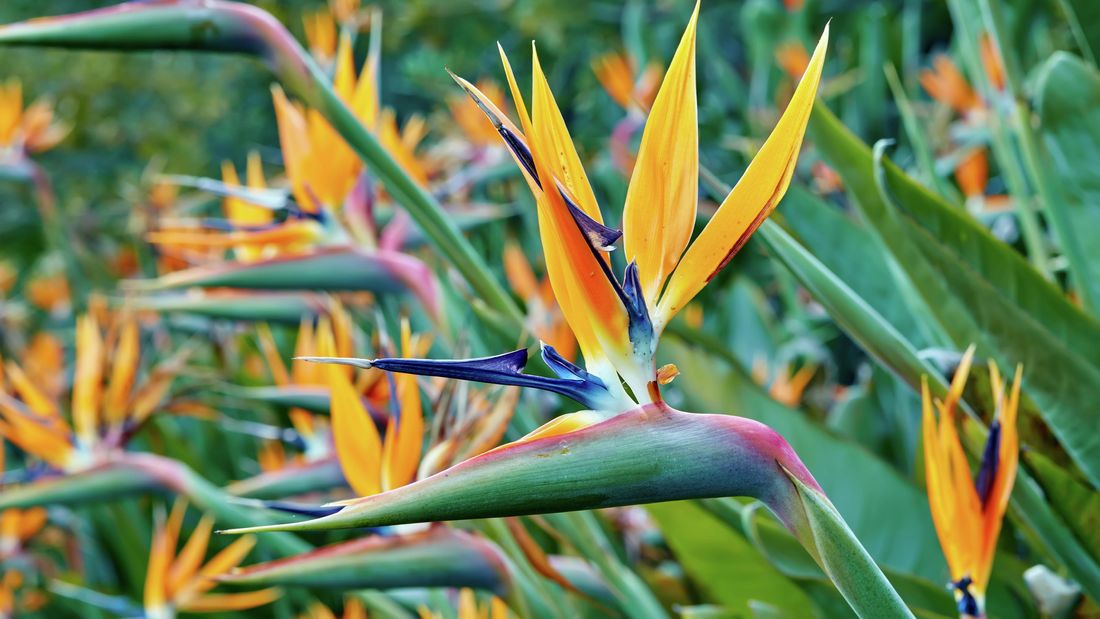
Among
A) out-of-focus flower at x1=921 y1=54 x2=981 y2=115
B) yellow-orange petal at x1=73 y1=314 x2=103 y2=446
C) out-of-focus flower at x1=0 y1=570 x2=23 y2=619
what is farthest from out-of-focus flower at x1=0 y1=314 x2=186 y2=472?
out-of-focus flower at x1=921 y1=54 x2=981 y2=115

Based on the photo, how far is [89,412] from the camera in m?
1.02

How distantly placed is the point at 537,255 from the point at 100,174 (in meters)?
1.84

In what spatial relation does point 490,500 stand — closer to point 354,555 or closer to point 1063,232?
point 354,555

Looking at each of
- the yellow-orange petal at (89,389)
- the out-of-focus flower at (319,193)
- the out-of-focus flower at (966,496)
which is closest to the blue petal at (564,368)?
the out-of-focus flower at (966,496)

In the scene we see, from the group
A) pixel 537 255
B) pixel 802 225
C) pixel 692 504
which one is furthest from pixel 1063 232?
pixel 537 255

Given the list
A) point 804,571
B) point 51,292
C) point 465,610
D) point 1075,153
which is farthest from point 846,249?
point 51,292

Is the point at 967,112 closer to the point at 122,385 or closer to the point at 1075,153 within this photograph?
the point at 1075,153

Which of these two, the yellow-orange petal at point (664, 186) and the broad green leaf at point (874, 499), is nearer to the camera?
the yellow-orange petal at point (664, 186)

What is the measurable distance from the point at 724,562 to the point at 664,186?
0.43 metres

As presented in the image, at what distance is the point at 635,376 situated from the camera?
373 millimetres

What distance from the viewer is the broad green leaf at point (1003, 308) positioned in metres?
0.62

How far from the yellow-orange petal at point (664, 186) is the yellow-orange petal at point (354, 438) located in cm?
27

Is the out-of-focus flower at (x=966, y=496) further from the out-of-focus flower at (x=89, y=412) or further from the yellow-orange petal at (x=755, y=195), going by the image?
the out-of-focus flower at (x=89, y=412)

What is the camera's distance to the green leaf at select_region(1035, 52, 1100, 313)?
720 millimetres
